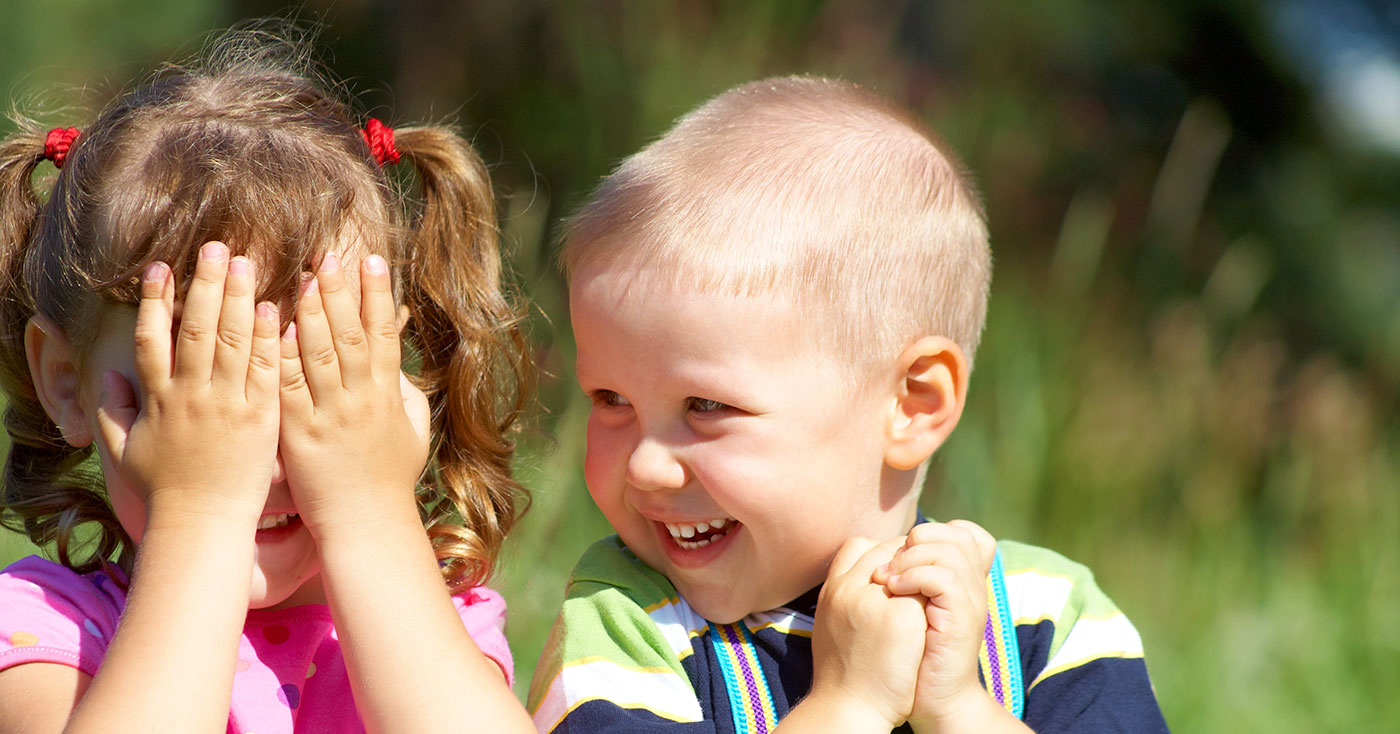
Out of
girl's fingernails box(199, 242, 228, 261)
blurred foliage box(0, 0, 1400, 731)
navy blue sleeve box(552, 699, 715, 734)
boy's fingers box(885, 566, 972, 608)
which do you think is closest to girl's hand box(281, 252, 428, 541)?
girl's fingernails box(199, 242, 228, 261)

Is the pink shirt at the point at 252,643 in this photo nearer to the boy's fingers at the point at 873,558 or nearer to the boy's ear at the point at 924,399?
the boy's fingers at the point at 873,558

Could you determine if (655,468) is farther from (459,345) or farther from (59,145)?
(59,145)

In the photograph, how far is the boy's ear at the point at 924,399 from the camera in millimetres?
1987

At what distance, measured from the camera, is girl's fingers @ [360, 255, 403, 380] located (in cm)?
174

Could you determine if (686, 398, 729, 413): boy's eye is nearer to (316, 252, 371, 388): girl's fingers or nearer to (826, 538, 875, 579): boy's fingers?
(826, 538, 875, 579): boy's fingers

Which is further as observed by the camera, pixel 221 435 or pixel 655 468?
pixel 655 468

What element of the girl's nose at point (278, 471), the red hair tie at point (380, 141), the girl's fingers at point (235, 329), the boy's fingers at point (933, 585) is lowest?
the girl's nose at point (278, 471)

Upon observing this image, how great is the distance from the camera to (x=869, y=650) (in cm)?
176

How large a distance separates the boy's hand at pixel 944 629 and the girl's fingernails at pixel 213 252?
0.96 metres

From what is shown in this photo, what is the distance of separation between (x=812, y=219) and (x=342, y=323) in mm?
683

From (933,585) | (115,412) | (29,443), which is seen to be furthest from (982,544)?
(29,443)

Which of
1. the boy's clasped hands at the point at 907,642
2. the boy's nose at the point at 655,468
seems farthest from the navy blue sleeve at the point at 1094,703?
the boy's nose at the point at 655,468

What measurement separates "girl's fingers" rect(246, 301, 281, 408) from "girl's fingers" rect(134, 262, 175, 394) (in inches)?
3.9

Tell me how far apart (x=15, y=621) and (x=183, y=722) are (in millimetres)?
339
